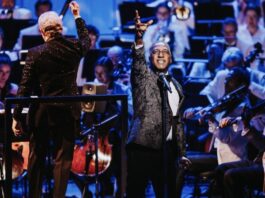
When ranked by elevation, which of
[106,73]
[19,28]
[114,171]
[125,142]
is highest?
[19,28]

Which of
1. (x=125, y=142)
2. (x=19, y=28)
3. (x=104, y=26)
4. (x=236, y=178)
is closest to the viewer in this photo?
(x=125, y=142)

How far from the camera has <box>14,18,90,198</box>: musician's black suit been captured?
21.4ft

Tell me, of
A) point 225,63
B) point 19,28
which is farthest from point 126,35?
point 225,63

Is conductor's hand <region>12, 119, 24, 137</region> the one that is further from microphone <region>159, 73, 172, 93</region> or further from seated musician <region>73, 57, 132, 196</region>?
seated musician <region>73, 57, 132, 196</region>

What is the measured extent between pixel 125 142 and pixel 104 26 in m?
8.00

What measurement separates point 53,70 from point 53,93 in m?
0.20

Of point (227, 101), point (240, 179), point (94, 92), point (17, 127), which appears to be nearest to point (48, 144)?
point (17, 127)

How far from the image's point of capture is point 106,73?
9.53m

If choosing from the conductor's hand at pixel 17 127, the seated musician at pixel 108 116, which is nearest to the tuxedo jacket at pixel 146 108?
the conductor's hand at pixel 17 127

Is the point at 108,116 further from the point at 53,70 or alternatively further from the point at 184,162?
the point at 53,70

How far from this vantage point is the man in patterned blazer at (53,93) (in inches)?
257

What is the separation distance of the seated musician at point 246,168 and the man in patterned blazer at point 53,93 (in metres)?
1.86

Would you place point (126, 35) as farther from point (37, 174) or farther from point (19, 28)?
point (37, 174)

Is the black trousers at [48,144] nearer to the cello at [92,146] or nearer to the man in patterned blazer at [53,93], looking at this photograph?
the man in patterned blazer at [53,93]
